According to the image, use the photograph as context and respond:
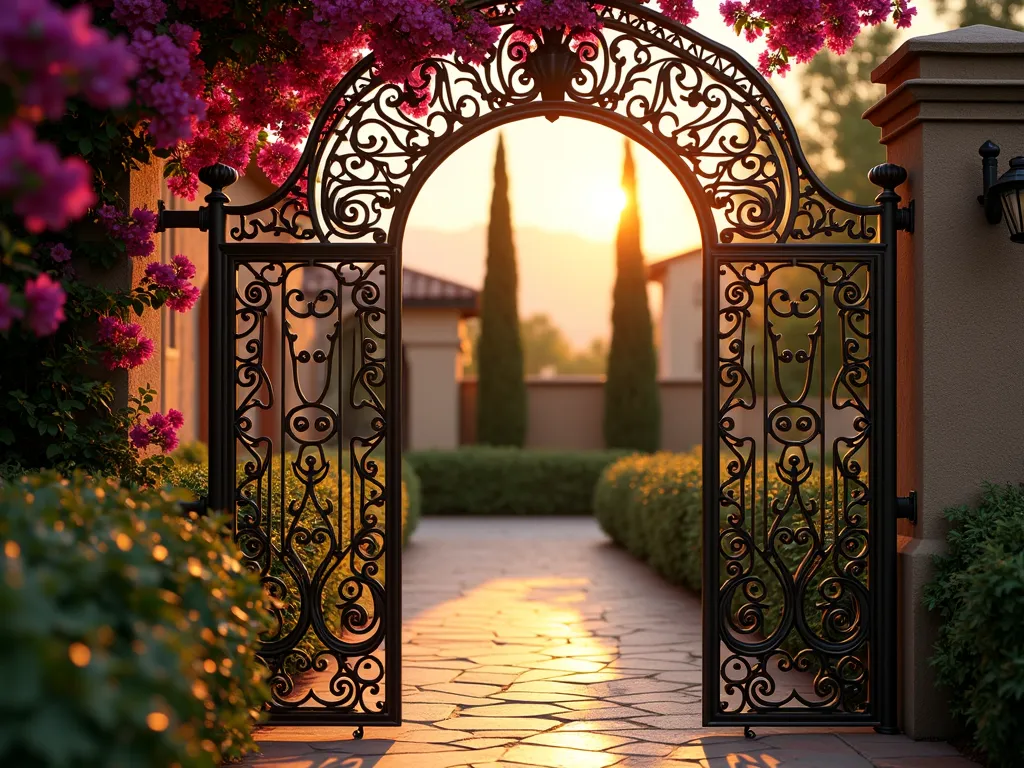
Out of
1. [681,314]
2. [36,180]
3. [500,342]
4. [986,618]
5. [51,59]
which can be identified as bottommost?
[986,618]

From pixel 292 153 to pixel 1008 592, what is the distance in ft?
13.8

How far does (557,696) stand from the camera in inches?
241

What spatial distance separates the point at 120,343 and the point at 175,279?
16.0 inches

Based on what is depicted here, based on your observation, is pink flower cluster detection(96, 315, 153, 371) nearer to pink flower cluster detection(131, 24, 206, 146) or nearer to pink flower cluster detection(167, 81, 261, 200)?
pink flower cluster detection(167, 81, 261, 200)

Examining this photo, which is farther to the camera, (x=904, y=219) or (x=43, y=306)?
(x=904, y=219)

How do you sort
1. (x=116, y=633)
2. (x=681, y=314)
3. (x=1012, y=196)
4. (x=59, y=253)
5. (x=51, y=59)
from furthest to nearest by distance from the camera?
(x=681, y=314)
(x=59, y=253)
(x=1012, y=196)
(x=116, y=633)
(x=51, y=59)

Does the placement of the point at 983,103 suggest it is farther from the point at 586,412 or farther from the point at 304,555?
the point at 586,412

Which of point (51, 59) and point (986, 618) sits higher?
→ point (51, 59)

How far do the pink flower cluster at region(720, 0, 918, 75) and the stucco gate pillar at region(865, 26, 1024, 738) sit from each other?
0.40 m

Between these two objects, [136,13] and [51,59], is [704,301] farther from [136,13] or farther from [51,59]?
[51,59]

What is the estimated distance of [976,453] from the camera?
17.5 ft

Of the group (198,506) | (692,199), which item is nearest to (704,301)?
(692,199)

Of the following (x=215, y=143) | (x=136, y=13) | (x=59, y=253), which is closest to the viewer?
(x=136, y=13)

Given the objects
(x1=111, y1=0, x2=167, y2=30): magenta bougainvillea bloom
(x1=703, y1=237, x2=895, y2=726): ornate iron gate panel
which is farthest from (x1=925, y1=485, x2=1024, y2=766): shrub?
(x1=111, y1=0, x2=167, y2=30): magenta bougainvillea bloom
